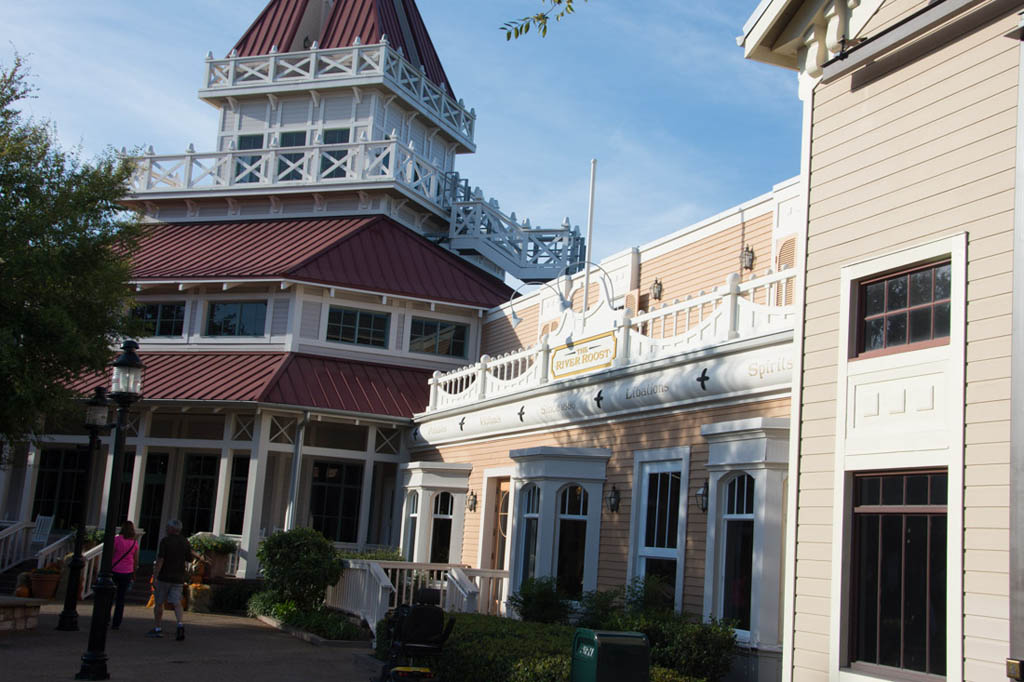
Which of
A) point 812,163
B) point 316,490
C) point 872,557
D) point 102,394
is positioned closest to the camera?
point 872,557

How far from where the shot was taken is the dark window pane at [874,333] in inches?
355

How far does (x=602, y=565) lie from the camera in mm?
14664

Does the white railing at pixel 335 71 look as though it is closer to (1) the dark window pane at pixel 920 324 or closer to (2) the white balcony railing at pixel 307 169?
(2) the white balcony railing at pixel 307 169

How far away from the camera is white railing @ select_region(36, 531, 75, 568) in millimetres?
21516

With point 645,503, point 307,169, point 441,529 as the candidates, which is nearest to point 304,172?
point 307,169

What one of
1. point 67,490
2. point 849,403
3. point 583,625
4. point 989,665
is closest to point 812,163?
point 849,403

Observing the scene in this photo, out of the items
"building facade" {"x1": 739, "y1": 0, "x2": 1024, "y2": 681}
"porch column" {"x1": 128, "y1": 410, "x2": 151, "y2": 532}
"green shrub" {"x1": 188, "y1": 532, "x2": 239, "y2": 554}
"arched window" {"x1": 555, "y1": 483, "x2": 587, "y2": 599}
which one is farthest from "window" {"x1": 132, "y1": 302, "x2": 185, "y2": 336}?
"building facade" {"x1": 739, "y1": 0, "x2": 1024, "y2": 681}

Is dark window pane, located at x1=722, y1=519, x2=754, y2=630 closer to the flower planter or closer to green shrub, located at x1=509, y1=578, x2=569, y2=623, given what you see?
green shrub, located at x1=509, y1=578, x2=569, y2=623

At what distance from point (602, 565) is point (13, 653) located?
767 centimetres

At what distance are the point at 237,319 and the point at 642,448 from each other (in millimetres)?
13868

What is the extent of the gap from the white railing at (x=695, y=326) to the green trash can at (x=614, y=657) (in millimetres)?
4001

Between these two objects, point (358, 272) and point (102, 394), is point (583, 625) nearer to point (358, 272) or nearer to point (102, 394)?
point (102, 394)

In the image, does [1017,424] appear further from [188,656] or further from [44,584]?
[44,584]

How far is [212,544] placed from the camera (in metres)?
21.7
